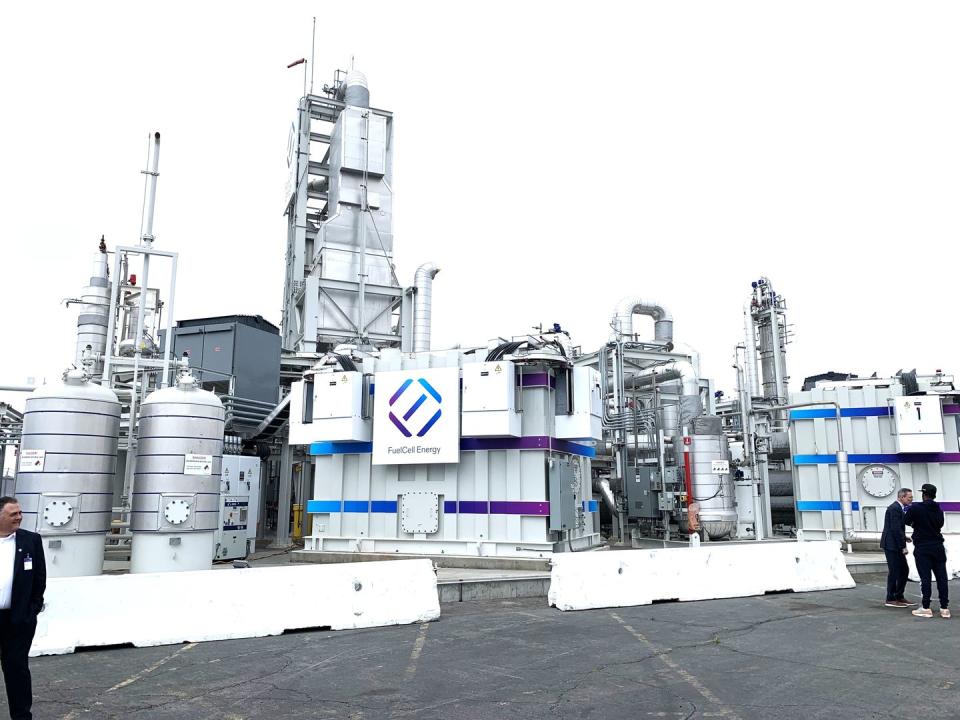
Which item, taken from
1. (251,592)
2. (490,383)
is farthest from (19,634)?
(490,383)

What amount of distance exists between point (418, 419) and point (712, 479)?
8.81m

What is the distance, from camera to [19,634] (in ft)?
16.7

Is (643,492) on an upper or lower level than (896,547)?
upper

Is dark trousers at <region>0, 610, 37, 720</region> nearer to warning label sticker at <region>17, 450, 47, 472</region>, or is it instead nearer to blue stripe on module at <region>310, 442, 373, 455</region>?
warning label sticker at <region>17, 450, 47, 472</region>

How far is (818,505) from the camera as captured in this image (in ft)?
63.0

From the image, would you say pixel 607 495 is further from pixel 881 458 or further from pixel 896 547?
pixel 896 547

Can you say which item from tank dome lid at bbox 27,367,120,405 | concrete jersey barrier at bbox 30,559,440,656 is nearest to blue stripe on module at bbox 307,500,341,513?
tank dome lid at bbox 27,367,120,405

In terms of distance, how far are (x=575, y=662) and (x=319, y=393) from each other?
35.5 ft

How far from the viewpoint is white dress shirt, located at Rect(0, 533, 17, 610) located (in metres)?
5.03

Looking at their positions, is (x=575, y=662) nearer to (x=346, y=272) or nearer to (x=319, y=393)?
(x=319, y=393)

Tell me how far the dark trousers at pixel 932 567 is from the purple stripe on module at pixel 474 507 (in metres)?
8.29

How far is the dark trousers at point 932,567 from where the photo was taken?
384 inches

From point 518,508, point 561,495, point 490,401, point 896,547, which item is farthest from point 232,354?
point 896,547

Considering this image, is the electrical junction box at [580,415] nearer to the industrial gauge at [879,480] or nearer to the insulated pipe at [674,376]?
the insulated pipe at [674,376]
